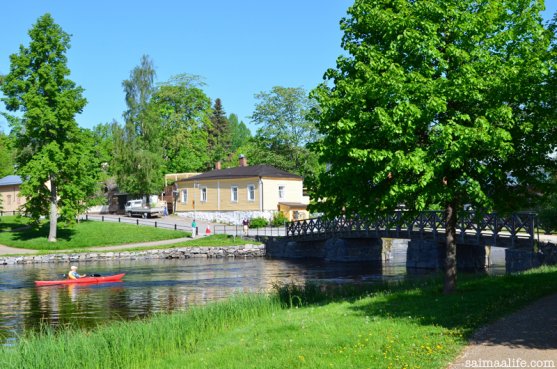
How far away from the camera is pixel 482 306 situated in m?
15.4

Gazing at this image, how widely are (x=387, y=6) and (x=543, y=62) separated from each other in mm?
5090

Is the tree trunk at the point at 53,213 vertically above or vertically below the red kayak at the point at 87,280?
above

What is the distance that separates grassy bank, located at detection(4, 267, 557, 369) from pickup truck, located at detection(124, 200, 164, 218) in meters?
53.5

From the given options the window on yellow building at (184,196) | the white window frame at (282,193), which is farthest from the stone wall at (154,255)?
the window on yellow building at (184,196)

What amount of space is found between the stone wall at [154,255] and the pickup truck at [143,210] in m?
21.8

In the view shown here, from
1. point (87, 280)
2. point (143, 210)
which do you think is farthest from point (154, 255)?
point (143, 210)

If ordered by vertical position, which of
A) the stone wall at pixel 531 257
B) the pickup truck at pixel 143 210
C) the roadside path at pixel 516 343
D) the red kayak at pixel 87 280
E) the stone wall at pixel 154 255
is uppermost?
the pickup truck at pixel 143 210

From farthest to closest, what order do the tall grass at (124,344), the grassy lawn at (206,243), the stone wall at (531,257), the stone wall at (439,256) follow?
the grassy lawn at (206,243), the stone wall at (439,256), the stone wall at (531,257), the tall grass at (124,344)

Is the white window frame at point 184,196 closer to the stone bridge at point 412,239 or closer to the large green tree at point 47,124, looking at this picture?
the large green tree at point 47,124

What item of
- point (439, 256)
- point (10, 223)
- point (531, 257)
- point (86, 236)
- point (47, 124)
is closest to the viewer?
point (531, 257)

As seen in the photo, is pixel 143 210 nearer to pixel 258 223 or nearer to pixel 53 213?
pixel 258 223

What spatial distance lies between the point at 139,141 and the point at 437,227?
48.6 m

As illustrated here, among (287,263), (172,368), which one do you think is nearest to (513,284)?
(172,368)

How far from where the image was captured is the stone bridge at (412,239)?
28.9 metres
